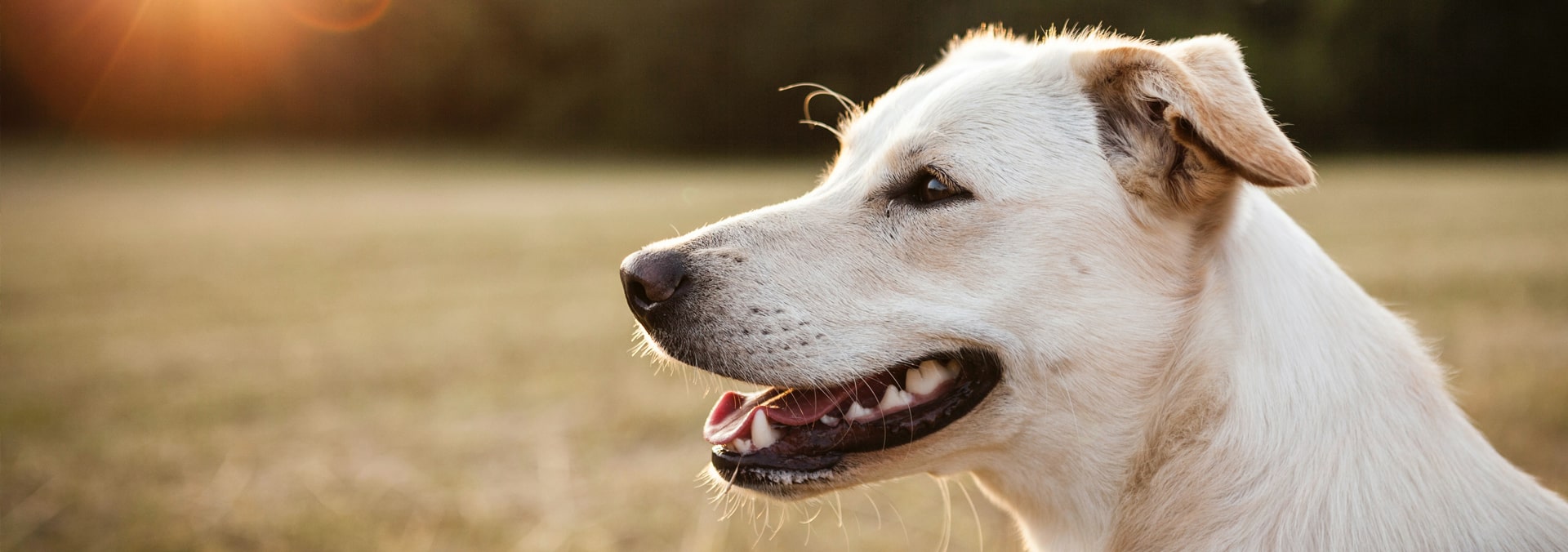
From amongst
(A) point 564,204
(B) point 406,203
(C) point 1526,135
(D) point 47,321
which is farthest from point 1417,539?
(C) point 1526,135

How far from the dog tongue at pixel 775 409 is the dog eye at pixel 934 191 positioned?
0.53 metres

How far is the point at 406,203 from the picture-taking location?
19.2 meters

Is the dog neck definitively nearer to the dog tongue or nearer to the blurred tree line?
the dog tongue

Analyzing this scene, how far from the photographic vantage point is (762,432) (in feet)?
7.62

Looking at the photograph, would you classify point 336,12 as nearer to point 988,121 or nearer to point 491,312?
point 491,312

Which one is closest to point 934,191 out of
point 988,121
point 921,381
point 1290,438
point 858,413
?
point 988,121

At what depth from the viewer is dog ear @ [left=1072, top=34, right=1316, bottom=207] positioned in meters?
1.90

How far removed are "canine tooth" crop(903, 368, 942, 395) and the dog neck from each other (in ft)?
0.91

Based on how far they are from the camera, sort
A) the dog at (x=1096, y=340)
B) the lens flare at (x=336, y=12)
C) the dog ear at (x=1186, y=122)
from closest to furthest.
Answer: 1. the dog ear at (x=1186, y=122)
2. the dog at (x=1096, y=340)
3. the lens flare at (x=336, y=12)

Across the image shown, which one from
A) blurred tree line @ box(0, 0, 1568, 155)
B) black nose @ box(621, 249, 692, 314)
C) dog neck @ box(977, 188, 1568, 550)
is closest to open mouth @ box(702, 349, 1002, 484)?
dog neck @ box(977, 188, 1568, 550)

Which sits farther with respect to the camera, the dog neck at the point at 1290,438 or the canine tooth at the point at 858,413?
the canine tooth at the point at 858,413

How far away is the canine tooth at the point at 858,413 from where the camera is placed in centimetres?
229

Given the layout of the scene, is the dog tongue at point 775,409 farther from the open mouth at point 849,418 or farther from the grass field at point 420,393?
the grass field at point 420,393

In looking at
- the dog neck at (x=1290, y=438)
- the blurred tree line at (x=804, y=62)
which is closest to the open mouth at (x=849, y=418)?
the dog neck at (x=1290, y=438)
